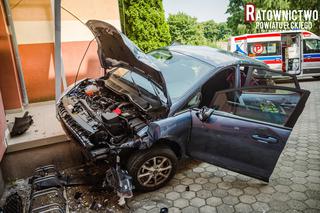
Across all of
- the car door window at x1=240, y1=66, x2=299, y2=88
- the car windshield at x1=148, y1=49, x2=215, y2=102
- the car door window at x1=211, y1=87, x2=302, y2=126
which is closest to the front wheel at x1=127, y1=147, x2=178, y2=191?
the car windshield at x1=148, y1=49, x2=215, y2=102

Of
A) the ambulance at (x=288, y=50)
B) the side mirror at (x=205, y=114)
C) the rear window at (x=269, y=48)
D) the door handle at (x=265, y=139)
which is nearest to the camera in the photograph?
the door handle at (x=265, y=139)

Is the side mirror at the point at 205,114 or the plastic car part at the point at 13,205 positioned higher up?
the side mirror at the point at 205,114

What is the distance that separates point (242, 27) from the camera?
20.1 m

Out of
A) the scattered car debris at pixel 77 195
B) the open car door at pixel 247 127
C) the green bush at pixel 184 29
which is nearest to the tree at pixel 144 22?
the open car door at pixel 247 127

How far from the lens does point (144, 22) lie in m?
9.19

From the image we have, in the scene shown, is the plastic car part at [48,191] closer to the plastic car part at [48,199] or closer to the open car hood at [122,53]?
the plastic car part at [48,199]

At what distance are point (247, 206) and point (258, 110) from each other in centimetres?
122

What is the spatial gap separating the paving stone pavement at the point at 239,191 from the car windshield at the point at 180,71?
1287 mm

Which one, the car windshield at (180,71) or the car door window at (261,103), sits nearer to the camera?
the car door window at (261,103)

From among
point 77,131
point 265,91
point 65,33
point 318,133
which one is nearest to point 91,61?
point 65,33

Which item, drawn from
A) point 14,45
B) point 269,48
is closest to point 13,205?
point 14,45

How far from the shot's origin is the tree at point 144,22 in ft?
29.5

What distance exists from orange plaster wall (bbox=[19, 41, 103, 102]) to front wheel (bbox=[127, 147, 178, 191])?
3995 mm

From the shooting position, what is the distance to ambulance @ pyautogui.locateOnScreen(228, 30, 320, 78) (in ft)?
36.1
